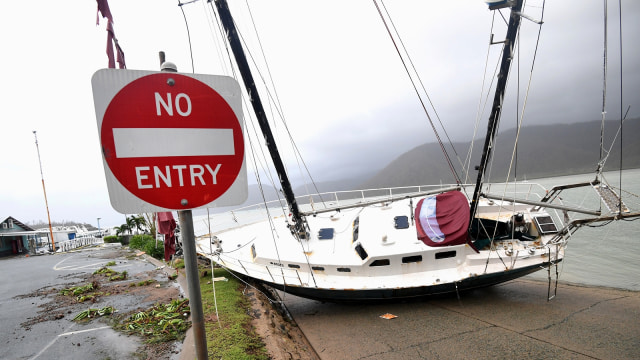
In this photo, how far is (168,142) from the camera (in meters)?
1.56

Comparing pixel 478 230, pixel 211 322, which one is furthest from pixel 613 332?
pixel 211 322

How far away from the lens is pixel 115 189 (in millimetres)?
1446

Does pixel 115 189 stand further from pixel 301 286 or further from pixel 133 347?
pixel 301 286

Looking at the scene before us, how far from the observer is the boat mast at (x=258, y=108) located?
791 cm

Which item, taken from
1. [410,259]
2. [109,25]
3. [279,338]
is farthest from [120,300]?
[410,259]

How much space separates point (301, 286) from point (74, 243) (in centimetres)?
4164

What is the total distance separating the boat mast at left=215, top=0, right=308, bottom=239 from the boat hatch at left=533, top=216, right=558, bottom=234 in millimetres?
9071

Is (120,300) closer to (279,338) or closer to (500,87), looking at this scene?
(279,338)

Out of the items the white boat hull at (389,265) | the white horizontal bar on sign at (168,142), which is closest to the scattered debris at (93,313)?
the white boat hull at (389,265)

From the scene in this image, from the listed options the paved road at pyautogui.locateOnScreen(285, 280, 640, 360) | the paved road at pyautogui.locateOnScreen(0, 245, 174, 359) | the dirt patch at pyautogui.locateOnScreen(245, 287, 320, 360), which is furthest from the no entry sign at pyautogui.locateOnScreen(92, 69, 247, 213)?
the paved road at pyautogui.locateOnScreen(285, 280, 640, 360)

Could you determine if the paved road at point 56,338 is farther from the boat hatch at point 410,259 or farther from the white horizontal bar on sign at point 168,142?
the boat hatch at point 410,259

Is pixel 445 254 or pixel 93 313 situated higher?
pixel 93 313

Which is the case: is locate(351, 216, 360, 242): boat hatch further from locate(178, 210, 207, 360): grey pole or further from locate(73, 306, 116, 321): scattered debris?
locate(178, 210, 207, 360): grey pole

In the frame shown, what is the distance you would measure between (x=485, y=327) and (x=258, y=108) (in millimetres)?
9908
